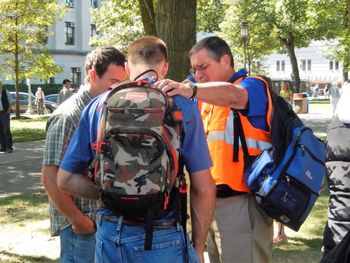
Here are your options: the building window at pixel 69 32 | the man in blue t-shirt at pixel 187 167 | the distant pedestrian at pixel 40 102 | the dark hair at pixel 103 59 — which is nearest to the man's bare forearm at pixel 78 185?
the man in blue t-shirt at pixel 187 167

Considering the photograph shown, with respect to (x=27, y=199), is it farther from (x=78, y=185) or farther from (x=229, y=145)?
(x=78, y=185)

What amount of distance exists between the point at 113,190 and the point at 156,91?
43 centimetres

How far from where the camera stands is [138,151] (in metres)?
2.27

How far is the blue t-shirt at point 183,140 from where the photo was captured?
251 cm

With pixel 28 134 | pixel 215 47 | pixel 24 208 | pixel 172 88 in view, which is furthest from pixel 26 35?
pixel 172 88

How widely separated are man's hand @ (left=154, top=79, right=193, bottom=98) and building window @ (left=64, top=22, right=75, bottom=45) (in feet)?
186

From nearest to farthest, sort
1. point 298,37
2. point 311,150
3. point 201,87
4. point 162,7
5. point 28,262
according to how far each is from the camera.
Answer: point 201,87
point 311,150
point 28,262
point 162,7
point 298,37

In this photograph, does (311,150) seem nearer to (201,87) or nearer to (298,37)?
(201,87)

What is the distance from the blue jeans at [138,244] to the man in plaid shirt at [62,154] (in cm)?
60

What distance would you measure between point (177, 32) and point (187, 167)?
4.73 metres

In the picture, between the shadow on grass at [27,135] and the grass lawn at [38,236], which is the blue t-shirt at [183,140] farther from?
the shadow on grass at [27,135]

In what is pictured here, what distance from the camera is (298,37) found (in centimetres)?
4162

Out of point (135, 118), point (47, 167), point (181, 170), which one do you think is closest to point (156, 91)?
point (135, 118)

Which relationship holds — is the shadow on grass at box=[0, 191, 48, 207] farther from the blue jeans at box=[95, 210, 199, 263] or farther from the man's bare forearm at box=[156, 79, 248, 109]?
the blue jeans at box=[95, 210, 199, 263]
